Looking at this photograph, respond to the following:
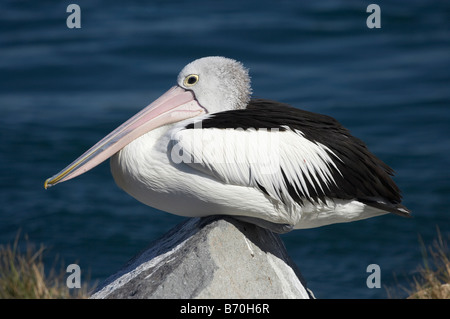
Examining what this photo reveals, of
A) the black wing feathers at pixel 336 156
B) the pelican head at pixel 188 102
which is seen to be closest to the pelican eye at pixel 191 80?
the pelican head at pixel 188 102

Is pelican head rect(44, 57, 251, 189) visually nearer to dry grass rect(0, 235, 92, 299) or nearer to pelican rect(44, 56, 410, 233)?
pelican rect(44, 56, 410, 233)

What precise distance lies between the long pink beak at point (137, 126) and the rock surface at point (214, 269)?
0.74 m

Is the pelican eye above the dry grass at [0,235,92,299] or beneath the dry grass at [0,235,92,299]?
above

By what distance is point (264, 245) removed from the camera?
16.0 ft

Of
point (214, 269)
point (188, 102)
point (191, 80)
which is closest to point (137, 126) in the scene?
point (188, 102)

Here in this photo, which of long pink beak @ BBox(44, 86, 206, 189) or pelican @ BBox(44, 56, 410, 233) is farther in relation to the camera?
long pink beak @ BBox(44, 86, 206, 189)

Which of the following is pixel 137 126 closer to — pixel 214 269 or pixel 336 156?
pixel 214 269

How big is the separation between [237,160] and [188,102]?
0.68 metres

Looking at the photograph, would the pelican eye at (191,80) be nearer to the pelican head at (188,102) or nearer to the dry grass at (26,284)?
the pelican head at (188,102)

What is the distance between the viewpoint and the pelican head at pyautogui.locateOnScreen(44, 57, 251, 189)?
475cm

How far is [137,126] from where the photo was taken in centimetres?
482

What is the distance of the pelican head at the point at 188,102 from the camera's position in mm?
4750

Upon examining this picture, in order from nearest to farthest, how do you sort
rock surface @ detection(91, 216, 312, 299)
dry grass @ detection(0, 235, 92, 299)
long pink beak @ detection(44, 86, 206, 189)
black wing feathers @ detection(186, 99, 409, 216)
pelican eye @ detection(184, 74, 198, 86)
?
rock surface @ detection(91, 216, 312, 299) < black wing feathers @ detection(186, 99, 409, 216) < long pink beak @ detection(44, 86, 206, 189) < pelican eye @ detection(184, 74, 198, 86) < dry grass @ detection(0, 235, 92, 299)

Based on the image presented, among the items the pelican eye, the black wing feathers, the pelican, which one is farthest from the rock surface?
the pelican eye
